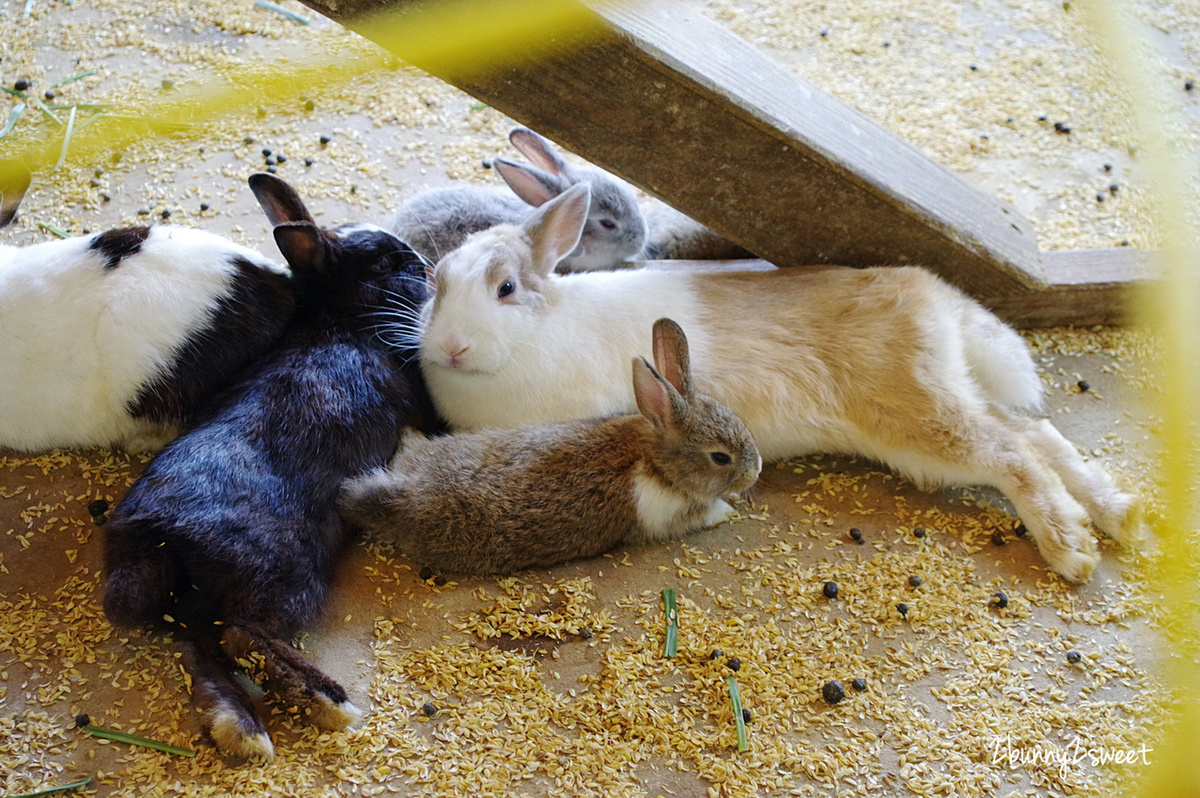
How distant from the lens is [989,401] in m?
3.11

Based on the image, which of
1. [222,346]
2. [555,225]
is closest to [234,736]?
[222,346]

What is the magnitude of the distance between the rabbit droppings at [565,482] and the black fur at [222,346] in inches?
22.7

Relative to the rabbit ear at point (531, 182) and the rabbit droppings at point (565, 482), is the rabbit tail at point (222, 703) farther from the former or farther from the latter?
the rabbit ear at point (531, 182)

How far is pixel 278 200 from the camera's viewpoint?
3.14 meters

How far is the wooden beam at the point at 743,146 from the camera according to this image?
2.63 m

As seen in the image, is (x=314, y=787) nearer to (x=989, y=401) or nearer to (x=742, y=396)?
(x=742, y=396)

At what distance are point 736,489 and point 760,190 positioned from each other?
0.95m

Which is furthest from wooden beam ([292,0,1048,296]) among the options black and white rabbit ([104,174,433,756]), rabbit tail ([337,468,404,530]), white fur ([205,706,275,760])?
white fur ([205,706,275,760])

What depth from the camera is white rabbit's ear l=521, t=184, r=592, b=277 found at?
3004mm

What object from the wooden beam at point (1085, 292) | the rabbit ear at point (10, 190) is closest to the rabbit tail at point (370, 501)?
the rabbit ear at point (10, 190)

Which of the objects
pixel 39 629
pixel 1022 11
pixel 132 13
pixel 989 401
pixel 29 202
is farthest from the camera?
pixel 1022 11

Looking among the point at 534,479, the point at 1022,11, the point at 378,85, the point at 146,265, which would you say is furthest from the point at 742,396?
the point at 1022,11

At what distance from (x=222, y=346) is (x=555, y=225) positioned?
1.07 m

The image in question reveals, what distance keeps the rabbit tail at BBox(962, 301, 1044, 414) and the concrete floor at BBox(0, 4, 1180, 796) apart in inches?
13.1
